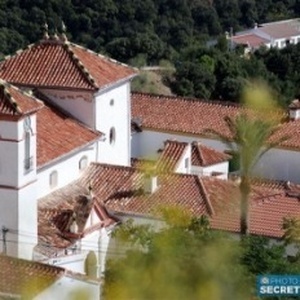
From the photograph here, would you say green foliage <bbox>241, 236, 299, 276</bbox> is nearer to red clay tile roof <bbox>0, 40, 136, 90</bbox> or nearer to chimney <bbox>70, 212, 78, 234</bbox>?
chimney <bbox>70, 212, 78, 234</bbox>

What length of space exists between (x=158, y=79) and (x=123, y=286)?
3955 cm

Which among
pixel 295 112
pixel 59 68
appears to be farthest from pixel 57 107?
pixel 295 112

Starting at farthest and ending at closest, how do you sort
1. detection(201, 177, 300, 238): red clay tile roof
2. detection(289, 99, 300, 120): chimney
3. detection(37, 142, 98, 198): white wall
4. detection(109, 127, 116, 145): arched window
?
1. detection(289, 99, 300, 120): chimney
2. detection(109, 127, 116, 145): arched window
3. detection(201, 177, 300, 238): red clay tile roof
4. detection(37, 142, 98, 198): white wall

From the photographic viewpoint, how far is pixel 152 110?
33.6 m

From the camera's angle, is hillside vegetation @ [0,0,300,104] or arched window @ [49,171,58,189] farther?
hillside vegetation @ [0,0,300,104]

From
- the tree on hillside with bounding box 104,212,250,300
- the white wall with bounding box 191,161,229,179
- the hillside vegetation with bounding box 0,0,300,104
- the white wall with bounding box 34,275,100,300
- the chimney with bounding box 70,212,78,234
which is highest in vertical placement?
the tree on hillside with bounding box 104,212,250,300

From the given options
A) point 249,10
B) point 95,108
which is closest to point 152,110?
point 95,108

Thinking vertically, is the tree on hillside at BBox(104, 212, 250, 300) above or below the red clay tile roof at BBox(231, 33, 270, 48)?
above

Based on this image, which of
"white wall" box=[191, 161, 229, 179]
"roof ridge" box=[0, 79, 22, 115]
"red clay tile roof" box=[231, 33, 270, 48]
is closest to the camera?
"roof ridge" box=[0, 79, 22, 115]

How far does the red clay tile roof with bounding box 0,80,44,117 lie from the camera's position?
2034cm

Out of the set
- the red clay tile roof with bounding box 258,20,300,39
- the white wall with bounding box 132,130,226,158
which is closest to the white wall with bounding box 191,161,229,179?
the white wall with bounding box 132,130,226,158

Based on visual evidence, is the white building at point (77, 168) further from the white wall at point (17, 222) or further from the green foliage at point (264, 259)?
the green foliage at point (264, 259)

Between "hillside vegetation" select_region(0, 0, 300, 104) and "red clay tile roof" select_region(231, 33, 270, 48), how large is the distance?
1.73 meters

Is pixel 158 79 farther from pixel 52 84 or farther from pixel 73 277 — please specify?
pixel 73 277
